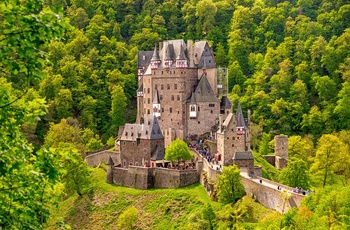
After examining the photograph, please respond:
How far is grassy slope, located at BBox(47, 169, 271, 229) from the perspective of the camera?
51062 millimetres

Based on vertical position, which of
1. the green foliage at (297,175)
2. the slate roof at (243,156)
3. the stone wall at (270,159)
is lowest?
the green foliage at (297,175)

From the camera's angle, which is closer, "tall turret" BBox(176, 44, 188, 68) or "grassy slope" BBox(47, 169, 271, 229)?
"grassy slope" BBox(47, 169, 271, 229)

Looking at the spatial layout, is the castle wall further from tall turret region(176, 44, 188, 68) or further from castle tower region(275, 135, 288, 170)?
castle tower region(275, 135, 288, 170)

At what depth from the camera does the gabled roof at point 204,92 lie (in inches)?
2490

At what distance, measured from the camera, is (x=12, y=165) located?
1116 centimetres

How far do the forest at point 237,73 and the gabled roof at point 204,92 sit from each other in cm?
1125

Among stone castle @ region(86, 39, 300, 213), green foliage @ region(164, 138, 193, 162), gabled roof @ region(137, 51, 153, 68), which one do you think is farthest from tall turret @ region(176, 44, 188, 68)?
green foliage @ region(164, 138, 193, 162)

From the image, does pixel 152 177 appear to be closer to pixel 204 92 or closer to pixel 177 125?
pixel 177 125

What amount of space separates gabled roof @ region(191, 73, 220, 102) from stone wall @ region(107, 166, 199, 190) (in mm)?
9848

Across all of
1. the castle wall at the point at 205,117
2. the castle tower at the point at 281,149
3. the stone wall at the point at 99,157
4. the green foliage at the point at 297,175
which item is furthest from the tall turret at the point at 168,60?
the green foliage at the point at 297,175

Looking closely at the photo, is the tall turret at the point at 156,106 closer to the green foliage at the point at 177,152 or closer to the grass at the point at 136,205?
the green foliage at the point at 177,152

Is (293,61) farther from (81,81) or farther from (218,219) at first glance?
(218,219)

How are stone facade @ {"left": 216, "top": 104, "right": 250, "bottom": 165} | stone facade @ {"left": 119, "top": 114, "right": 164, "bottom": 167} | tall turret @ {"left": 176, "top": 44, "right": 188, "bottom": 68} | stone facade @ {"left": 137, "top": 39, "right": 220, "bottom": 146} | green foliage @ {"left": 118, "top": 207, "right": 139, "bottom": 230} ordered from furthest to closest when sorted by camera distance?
tall turret @ {"left": 176, "top": 44, "right": 188, "bottom": 68} → stone facade @ {"left": 137, "top": 39, "right": 220, "bottom": 146} → stone facade @ {"left": 119, "top": 114, "right": 164, "bottom": 167} → stone facade @ {"left": 216, "top": 104, "right": 250, "bottom": 165} → green foliage @ {"left": 118, "top": 207, "right": 139, "bottom": 230}

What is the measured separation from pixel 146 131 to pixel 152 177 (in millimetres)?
5249
